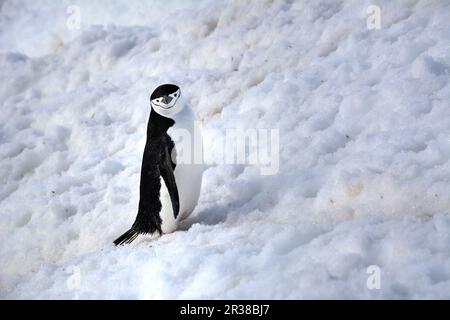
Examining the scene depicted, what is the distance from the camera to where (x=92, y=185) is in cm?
560

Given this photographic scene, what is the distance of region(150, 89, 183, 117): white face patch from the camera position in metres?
4.32

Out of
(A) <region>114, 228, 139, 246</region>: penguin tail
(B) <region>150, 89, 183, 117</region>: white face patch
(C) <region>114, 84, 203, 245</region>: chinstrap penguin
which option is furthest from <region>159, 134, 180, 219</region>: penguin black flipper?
(A) <region>114, 228, 139, 246</region>: penguin tail

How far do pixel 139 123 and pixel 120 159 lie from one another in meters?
0.65

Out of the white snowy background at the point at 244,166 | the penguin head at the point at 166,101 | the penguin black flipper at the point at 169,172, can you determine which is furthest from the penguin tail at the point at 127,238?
the penguin head at the point at 166,101

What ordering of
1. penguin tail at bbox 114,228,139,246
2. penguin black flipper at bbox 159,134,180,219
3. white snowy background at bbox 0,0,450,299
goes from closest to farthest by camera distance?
white snowy background at bbox 0,0,450,299
penguin black flipper at bbox 159,134,180,219
penguin tail at bbox 114,228,139,246

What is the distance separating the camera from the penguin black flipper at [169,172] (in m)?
4.27

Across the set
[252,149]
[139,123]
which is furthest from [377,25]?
Answer: [139,123]

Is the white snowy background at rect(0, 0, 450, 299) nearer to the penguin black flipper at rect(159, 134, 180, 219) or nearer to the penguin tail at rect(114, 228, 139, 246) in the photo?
the penguin tail at rect(114, 228, 139, 246)

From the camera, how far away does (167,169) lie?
428 cm

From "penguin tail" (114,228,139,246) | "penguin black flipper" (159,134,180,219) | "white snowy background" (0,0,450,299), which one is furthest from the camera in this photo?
"penguin tail" (114,228,139,246)

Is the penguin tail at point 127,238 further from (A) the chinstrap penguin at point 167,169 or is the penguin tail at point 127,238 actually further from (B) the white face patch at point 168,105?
(B) the white face patch at point 168,105
